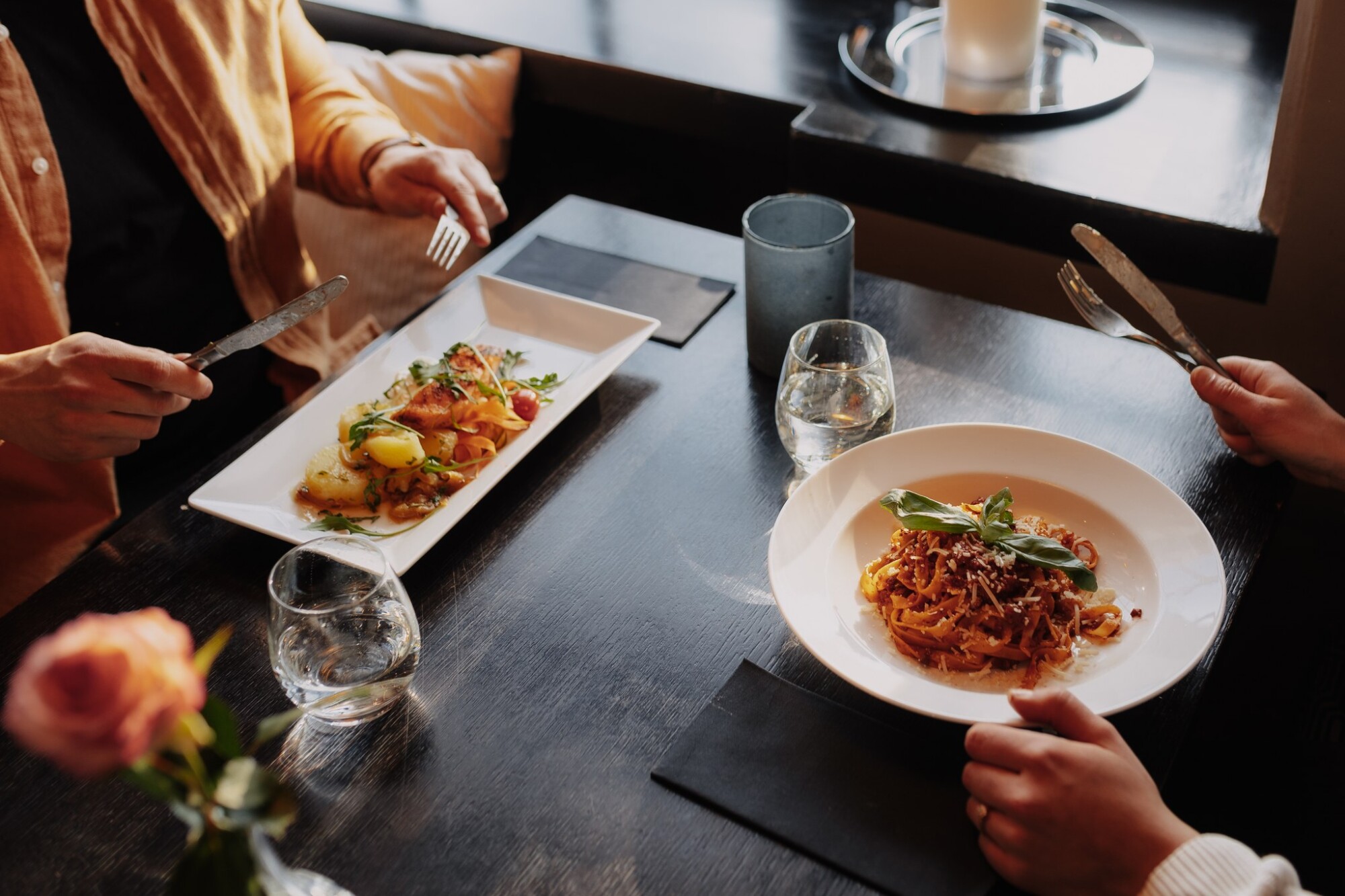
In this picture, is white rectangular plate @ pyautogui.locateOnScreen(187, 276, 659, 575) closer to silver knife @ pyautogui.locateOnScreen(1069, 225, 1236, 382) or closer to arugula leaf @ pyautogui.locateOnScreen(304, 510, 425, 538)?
arugula leaf @ pyautogui.locateOnScreen(304, 510, 425, 538)

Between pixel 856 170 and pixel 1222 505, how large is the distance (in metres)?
1.02

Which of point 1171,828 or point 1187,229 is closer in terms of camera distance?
point 1171,828

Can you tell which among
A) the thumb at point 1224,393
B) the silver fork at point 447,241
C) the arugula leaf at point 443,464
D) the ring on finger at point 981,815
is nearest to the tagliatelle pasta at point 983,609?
the ring on finger at point 981,815

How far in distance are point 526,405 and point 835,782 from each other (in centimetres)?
62

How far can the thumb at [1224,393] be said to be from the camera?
1.12 m

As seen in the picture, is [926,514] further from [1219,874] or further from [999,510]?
[1219,874]

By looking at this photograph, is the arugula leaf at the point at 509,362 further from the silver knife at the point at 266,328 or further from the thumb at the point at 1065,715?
the thumb at the point at 1065,715

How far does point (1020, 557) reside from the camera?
97cm

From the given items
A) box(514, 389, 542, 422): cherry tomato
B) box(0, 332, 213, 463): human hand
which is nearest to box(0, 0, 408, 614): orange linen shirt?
box(0, 332, 213, 463): human hand

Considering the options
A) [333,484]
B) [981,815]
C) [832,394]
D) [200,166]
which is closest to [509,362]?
[333,484]

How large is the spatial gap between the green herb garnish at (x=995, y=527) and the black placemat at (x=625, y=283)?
515 millimetres

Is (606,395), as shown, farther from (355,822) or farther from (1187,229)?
(1187,229)

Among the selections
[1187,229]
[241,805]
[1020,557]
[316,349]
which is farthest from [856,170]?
[241,805]

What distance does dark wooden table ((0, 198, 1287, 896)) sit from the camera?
86 centimetres
